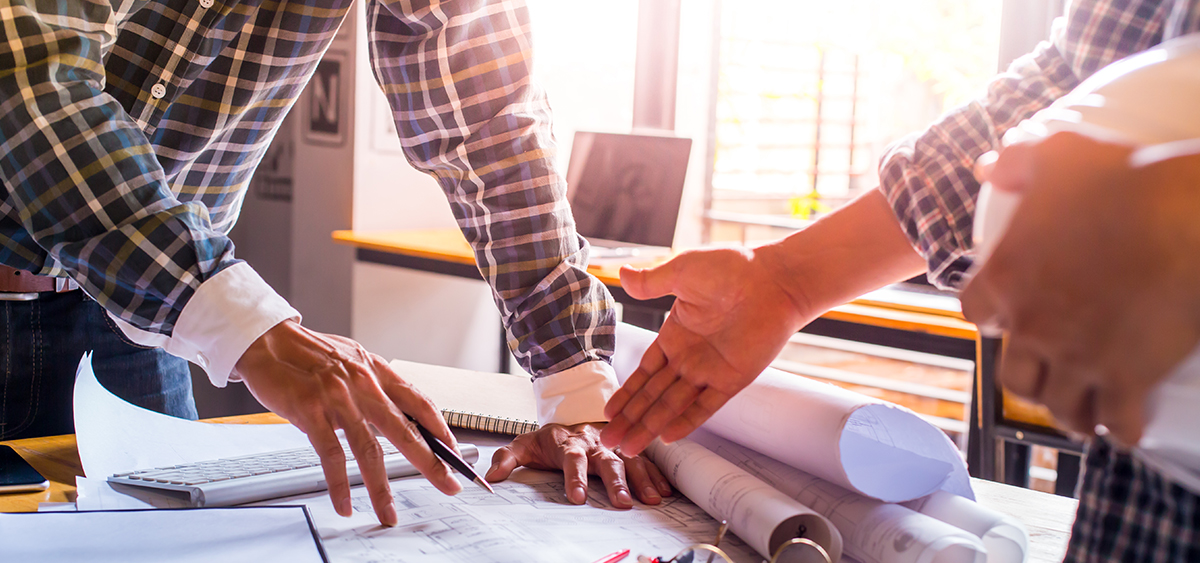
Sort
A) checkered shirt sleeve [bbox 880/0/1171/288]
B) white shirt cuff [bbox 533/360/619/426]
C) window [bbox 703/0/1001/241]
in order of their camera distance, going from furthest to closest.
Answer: window [bbox 703/0/1001/241] → white shirt cuff [bbox 533/360/619/426] → checkered shirt sleeve [bbox 880/0/1171/288]

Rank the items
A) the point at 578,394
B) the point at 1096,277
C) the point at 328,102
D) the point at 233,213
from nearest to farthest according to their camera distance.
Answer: the point at 1096,277, the point at 578,394, the point at 233,213, the point at 328,102

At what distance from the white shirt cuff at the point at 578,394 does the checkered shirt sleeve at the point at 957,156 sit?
0.37 m

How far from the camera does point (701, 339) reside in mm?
840

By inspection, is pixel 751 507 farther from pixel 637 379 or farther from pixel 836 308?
pixel 836 308

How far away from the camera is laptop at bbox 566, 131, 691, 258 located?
2.61m

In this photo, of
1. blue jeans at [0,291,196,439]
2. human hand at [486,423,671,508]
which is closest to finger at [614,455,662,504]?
human hand at [486,423,671,508]

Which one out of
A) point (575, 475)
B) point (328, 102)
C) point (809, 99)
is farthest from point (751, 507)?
point (809, 99)

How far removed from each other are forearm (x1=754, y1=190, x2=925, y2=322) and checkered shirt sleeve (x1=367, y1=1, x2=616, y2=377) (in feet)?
0.80

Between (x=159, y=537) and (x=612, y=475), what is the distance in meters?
0.36

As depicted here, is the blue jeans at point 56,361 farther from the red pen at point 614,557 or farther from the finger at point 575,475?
the red pen at point 614,557

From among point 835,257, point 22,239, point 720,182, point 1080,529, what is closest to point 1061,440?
point 835,257

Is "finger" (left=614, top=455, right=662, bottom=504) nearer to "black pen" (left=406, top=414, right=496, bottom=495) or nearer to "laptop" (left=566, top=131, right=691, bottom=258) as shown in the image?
"black pen" (left=406, top=414, right=496, bottom=495)

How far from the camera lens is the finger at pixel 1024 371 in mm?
339

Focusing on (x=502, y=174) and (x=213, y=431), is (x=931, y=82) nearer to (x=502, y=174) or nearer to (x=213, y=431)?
(x=502, y=174)
